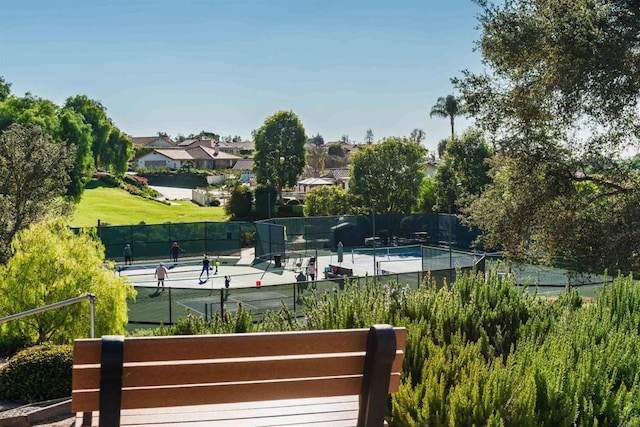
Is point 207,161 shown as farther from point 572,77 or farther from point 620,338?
point 620,338

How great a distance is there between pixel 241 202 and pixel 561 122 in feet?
128

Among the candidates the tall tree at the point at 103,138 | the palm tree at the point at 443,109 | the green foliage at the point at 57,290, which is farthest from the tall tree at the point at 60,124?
the palm tree at the point at 443,109

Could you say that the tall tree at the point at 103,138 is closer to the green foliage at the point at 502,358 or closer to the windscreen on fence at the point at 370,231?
the windscreen on fence at the point at 370,231

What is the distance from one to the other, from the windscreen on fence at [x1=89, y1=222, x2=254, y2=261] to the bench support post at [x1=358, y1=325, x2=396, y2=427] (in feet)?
101

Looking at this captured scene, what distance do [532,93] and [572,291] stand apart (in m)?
9.12

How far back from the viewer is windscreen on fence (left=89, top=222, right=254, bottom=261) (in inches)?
1326

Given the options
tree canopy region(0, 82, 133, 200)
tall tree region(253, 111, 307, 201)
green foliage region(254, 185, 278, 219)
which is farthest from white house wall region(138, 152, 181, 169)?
green foliage region(254, 185, 278, 219)

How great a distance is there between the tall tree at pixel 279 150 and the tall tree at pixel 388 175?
1427 cm

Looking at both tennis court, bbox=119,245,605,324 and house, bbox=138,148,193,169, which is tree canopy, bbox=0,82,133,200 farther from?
house, bbox=138,148,193,169

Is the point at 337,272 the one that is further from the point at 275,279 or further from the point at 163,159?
the point at 163,159

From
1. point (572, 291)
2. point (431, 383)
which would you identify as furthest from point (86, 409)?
point (572, 291)

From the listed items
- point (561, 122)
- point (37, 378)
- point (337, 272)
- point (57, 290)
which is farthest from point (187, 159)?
point (37, 378)

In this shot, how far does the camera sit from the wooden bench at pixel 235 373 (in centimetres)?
284

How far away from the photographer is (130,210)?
59.2 metres
